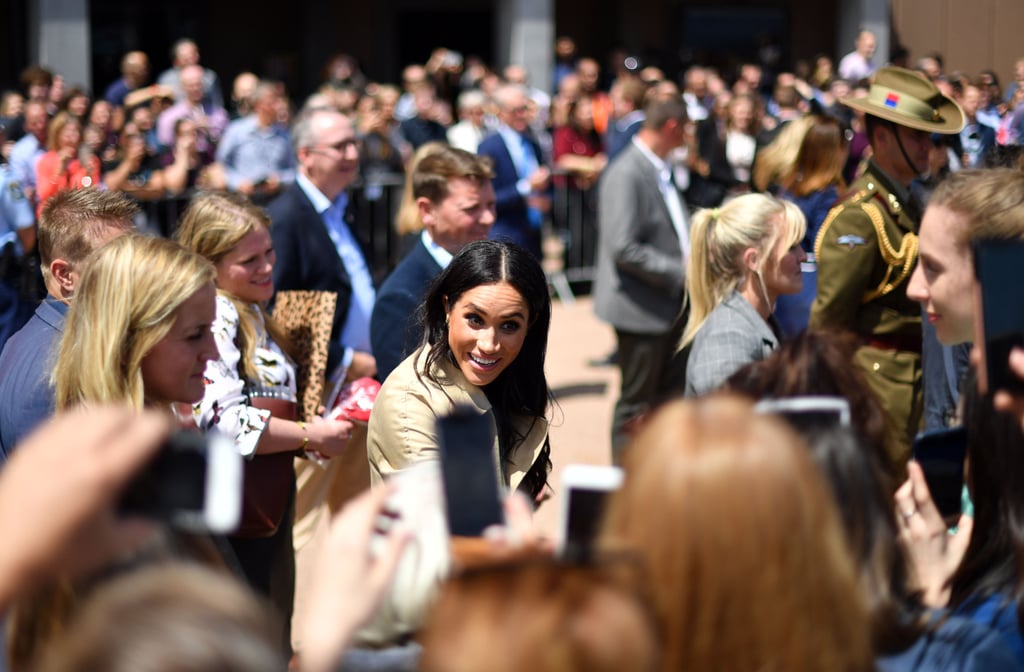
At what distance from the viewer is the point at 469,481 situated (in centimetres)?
179

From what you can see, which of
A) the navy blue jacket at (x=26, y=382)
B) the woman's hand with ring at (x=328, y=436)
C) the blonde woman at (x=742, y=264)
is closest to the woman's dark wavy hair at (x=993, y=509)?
the blonde woman at (x=742, y=264)

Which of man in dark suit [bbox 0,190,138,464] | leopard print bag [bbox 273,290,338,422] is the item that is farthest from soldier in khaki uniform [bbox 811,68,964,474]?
man in dark suit [bbox 0,190,138,464]

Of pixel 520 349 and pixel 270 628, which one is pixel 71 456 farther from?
pixel 520 349

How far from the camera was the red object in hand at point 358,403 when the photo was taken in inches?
161

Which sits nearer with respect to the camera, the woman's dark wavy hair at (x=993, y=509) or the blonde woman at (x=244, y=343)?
the woman's dark wavy hair at (x=993, y=509)

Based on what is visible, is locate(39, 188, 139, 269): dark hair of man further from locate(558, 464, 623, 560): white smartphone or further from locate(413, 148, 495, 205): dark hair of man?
locate(558, 464, 623, 560): white smartphone

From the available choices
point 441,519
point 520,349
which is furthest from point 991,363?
point 520,349

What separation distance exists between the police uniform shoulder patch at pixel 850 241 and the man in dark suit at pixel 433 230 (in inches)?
52.3

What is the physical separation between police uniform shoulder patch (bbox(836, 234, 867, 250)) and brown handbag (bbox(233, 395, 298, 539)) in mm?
2117

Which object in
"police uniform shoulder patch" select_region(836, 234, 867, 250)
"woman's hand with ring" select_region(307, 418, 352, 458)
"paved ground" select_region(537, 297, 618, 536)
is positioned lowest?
"paved ground" select_region(537, 297, 618, 536)

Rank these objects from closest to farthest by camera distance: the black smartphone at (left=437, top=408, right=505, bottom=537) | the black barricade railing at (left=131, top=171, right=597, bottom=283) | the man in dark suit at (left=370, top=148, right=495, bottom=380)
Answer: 1. the black smartphone at (left=437, top=408, right=505, bottom=537)
2. the man in dark suit at (left=370, top=148, right=495, bottom=380)
3. the black barricade railing at (left=131, top=171, right=597, bottom=283)

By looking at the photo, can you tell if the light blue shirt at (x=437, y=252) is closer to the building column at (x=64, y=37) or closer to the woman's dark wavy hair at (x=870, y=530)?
the woman's dark wavy hair at (x=870, y=530)

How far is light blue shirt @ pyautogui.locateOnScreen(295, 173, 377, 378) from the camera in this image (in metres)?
5.09

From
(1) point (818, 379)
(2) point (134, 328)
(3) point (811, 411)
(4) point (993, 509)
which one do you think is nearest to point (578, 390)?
(2) point (134, 328)
